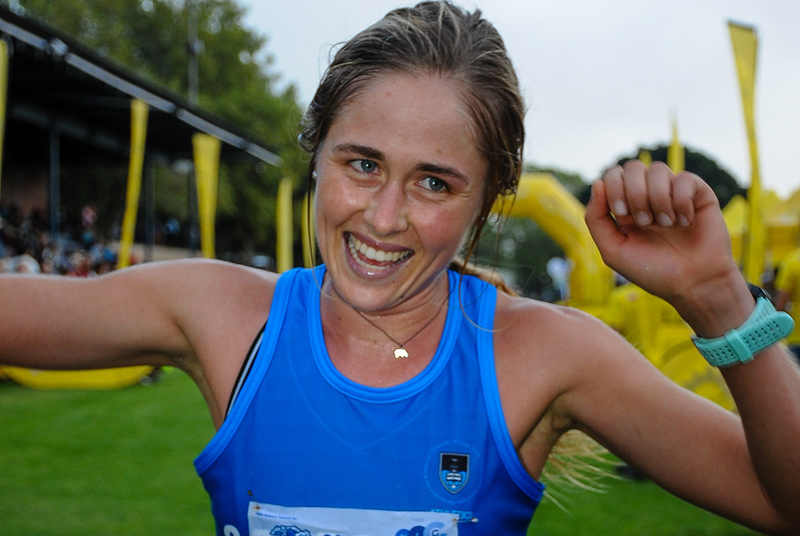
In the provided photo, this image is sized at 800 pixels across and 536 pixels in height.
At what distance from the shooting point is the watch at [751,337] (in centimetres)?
115

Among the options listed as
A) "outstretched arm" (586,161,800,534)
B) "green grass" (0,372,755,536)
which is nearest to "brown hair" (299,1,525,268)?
"outstretched arm" (586,161,800,534)

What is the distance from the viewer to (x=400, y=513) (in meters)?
1.42

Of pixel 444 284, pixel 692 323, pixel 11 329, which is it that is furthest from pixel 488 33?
pixel 11 329

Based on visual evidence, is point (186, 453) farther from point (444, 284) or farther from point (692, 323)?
point (692, 323)

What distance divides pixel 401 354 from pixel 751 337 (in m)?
0.76

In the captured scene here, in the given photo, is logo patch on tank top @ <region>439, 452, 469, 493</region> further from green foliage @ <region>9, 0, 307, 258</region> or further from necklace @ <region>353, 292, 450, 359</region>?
green foliage @ <region>9, 0, 307, 258</region>

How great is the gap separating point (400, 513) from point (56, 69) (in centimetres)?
1372

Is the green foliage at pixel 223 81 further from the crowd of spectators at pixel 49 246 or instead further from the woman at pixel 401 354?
the woman at pixel 401 354

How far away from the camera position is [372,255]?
150 centimetres

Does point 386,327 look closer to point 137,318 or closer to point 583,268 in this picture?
point 137,318

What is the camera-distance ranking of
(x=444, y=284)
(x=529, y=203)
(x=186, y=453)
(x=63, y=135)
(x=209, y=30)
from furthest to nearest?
1. (x=209, y=30)
2. (x=63, y=135)
3. (x=529, y=203)
4. (x=186, y=453)
5. (x=444, y=284)

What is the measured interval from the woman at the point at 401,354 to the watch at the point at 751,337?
228mm

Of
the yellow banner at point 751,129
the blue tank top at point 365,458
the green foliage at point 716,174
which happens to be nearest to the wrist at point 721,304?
the blue tank top at point 365,458

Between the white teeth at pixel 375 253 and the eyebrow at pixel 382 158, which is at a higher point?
the eyebrow at pixel 382 158
